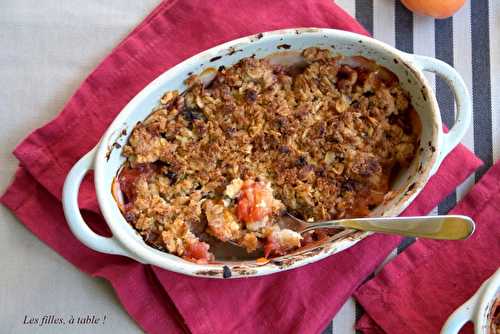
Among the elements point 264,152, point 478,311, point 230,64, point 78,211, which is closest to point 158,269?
point 78,211

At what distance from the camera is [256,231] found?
140 cm

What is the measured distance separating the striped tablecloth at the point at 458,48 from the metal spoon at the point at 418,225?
42 cm

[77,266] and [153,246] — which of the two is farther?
[77,266]

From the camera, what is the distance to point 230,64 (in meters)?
1.37

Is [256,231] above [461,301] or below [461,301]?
above

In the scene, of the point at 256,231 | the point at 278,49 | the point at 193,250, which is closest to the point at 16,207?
the point at 193,250

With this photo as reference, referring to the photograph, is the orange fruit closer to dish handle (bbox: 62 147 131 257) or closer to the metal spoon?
the metal spoon

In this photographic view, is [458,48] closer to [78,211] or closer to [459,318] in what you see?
[459,318]

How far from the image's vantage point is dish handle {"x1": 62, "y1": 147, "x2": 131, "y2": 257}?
4.15 feet

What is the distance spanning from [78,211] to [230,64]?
0.48 m

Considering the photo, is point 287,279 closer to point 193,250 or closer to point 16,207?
point 193,250

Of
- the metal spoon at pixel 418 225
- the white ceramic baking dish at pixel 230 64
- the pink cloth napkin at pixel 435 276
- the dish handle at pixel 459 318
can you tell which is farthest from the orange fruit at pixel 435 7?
the dish handle at pixel 459 318

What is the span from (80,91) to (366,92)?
0.73m

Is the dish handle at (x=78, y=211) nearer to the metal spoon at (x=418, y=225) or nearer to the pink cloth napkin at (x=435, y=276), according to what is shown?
the metal spoon at (x=418, y=225)
